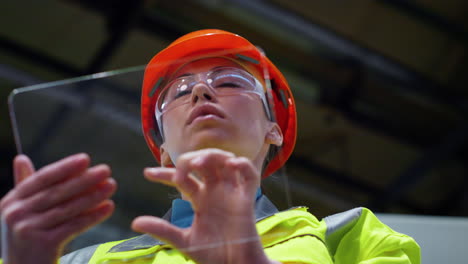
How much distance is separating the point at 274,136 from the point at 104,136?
340 millimetres

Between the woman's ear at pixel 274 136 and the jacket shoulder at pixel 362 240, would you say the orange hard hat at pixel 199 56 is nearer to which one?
the woman's ear at pixel 274 136

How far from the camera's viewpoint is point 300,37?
3.28 metres

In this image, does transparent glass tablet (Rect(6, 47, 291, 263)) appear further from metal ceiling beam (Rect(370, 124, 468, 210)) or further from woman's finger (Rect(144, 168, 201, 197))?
metal ceiling beam (Rect(370, 124, 468, 210))

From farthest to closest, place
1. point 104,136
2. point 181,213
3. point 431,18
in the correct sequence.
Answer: point 431,18 < point 104,136 < point 181,213

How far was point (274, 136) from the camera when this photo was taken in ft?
3.62

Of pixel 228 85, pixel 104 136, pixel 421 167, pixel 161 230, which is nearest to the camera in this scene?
pixel 161 230

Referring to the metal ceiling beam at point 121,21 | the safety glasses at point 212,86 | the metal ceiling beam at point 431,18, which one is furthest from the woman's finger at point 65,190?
the metal ceiling beam at point 431,18

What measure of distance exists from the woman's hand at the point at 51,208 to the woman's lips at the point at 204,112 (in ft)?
0.93

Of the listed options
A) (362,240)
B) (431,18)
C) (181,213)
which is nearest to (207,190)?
(181,213)

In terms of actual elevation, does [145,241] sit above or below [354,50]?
above

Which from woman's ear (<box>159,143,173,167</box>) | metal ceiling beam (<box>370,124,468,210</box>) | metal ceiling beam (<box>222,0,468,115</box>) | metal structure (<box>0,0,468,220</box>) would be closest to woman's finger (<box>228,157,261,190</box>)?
woman's ear (<box>159,143,173,167</box>)

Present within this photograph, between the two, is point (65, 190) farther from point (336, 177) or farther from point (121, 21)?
point (121, 21)

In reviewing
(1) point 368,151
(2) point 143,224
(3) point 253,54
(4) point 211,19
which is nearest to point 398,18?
(1) point 368,151

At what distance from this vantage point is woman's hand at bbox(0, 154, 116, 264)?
2.35 feet
